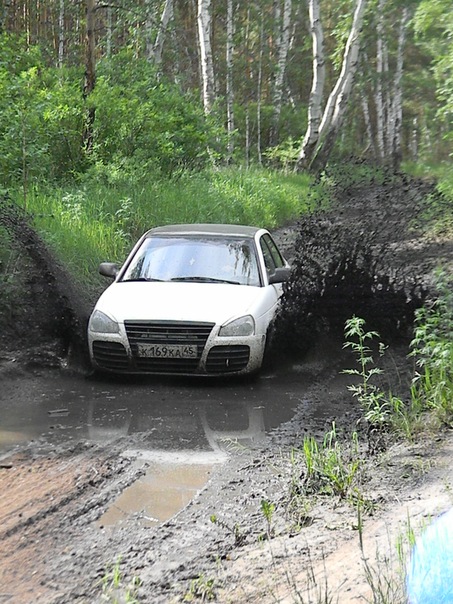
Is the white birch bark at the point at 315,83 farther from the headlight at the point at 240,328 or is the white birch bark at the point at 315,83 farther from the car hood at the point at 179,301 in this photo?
the headlight at the point at 240,328

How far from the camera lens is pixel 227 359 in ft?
29.6

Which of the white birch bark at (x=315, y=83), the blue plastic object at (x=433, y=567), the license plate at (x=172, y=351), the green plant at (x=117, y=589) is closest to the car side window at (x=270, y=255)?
the license plate at (x=172, y=351)

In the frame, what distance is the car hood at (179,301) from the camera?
8.98 metres

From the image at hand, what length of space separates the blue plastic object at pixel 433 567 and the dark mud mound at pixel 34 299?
6.91m

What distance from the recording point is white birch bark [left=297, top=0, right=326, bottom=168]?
101 ft

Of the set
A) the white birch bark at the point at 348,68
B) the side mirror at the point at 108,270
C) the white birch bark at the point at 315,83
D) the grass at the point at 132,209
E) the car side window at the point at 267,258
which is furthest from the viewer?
the white birch bark at the point at 348,68

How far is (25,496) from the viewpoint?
18.7ft

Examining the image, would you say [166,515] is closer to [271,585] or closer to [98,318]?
[271,585]

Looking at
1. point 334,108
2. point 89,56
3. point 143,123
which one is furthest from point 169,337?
point 334,108

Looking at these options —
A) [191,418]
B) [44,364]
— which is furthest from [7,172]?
[191,418]

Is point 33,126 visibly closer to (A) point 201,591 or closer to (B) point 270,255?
(B) point 270,255

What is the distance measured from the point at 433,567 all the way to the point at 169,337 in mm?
5929

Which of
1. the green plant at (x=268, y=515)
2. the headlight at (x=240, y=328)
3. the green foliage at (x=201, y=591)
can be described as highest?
the green foliage at (x=201, y=591)

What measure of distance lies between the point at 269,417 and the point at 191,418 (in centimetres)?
67
